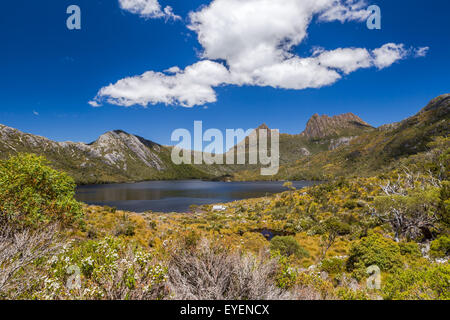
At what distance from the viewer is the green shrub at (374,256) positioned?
48.5 feet

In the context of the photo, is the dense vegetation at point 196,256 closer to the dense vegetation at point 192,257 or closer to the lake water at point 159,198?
the dense vegetation at point 192,257

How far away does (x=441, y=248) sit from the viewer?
15.6m

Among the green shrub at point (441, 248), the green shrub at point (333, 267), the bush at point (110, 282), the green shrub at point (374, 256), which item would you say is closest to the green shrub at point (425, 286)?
the green shrub at point (374, 256)

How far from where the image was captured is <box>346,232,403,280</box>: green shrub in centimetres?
1477

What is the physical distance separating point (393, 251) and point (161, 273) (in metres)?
19.2

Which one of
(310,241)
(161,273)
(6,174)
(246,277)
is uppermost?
(6,174)

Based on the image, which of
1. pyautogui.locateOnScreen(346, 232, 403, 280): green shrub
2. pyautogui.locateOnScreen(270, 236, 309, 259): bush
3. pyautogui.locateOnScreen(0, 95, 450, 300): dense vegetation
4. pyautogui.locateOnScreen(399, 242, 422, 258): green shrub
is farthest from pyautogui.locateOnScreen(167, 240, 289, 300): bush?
pyautogui.locateOnScreen(270, 236, 309, 259): bush

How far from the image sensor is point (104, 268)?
564cm

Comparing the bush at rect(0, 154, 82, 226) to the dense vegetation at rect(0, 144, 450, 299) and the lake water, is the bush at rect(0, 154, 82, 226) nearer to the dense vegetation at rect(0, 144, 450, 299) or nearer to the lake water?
the dense vegetation at rect(0, 144, 450, 299)

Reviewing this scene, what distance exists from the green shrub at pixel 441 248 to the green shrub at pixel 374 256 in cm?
222

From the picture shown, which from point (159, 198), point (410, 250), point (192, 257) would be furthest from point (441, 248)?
point (159, 198)

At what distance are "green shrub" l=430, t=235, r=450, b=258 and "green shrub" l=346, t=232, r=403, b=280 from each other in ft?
7.28
